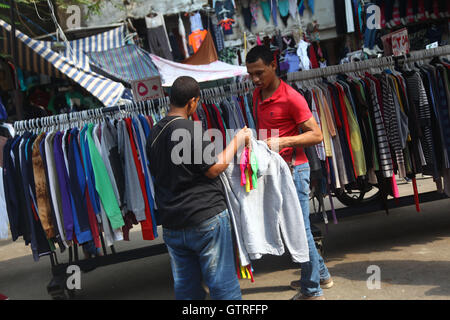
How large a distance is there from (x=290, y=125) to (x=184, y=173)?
1.22m

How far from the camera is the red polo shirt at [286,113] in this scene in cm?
317

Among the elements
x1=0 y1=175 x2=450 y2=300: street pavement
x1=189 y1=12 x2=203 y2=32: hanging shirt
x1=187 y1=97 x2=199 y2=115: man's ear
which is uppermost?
x1=189 y1=12 x2=203 y2=32: hanging shirt

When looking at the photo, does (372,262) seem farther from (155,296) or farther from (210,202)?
(210,202)

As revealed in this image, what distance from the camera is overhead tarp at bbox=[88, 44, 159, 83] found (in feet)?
29.8

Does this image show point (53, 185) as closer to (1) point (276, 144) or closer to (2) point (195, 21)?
(1) point (276, 144)

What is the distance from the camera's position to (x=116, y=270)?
5664 millimetres

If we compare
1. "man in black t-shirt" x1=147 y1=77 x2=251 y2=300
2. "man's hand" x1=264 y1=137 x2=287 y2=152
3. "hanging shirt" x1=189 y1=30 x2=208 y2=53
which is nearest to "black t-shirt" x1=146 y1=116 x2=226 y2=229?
"man in black t-shirt" x1=147 y1=77 x2=251 y2=300

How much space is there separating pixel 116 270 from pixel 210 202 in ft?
12.3

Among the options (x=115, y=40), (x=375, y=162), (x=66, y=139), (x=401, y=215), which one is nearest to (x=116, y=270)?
(x=66, y=139)

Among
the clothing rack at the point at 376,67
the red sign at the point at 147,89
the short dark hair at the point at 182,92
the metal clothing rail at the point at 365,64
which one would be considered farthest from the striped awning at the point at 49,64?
the short dark hair at the point at 182,92

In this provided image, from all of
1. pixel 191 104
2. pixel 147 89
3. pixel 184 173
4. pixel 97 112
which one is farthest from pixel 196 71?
pixel 184 173

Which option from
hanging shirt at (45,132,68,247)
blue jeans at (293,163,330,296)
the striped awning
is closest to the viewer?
blue jeans at (293,163,330,296)

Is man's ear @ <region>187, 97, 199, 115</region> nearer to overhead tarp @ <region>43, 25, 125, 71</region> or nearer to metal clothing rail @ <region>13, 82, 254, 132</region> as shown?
metal clothing rail @ <region>13, 82, 254, 132</region>
